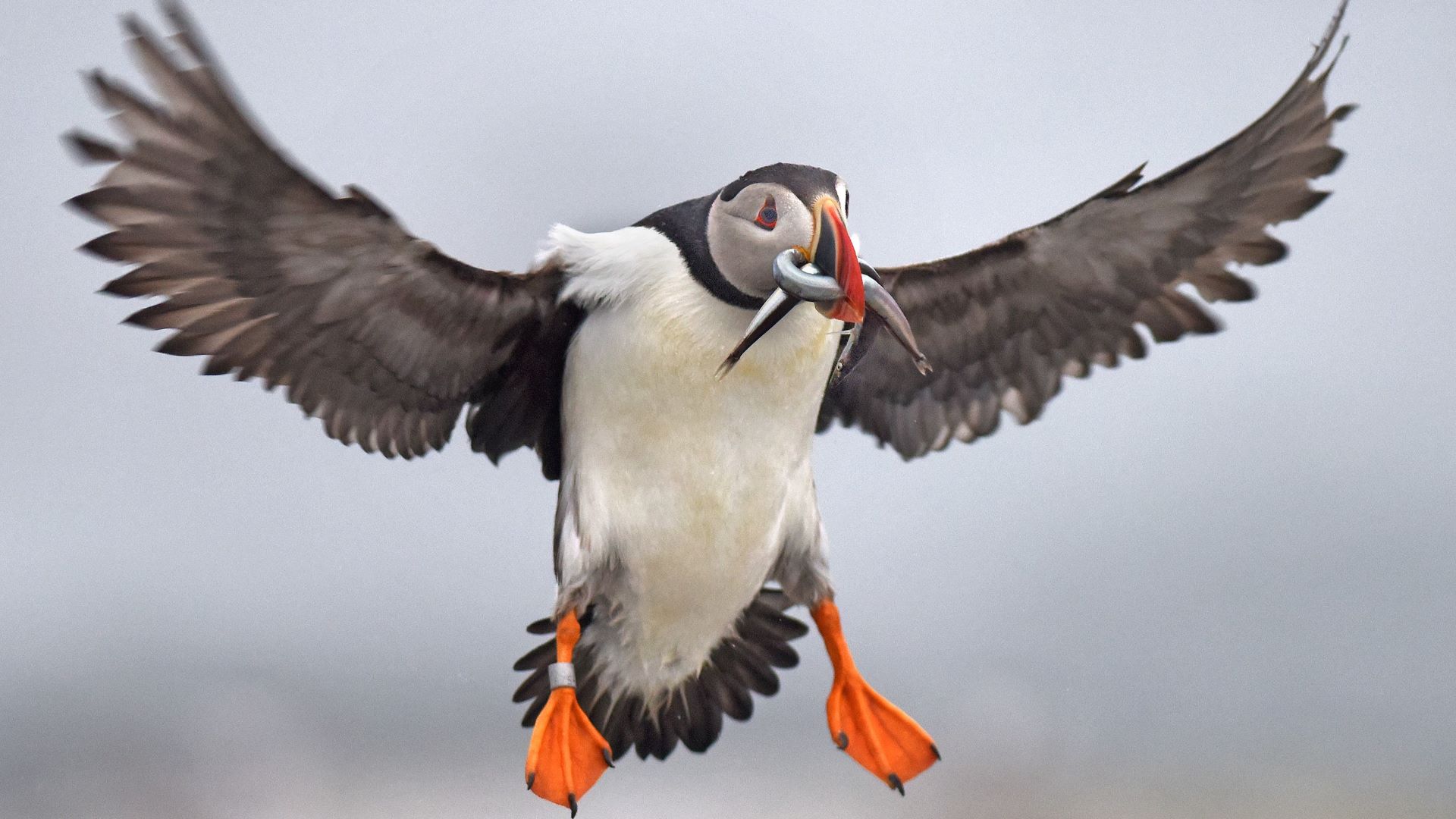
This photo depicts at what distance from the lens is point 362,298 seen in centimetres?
401

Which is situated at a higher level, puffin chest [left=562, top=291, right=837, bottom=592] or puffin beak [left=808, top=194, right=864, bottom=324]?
puffin beak [left=808, top=194, right=864, bottom=324]

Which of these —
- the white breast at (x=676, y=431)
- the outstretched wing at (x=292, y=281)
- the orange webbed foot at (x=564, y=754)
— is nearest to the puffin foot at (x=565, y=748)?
the orange webbed foot at (x=564, y=754)

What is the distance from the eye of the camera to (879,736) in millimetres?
4504

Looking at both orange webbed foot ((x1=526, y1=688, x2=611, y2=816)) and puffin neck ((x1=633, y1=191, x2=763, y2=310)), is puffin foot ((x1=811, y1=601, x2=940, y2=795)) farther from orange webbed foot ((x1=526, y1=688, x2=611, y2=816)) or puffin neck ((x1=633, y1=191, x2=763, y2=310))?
puffin neck ((x1=633, y1=191, x2=763, y2=310))

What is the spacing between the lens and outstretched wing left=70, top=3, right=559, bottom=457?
341 cm

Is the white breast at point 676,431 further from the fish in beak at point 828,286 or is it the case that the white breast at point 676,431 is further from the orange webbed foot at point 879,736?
the orange webbed foot at point 879,736

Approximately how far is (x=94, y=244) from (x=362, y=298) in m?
0.72

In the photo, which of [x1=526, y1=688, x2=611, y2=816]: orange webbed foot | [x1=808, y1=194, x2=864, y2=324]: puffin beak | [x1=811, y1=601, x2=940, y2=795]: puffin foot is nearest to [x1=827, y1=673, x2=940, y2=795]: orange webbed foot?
[x1=811, y1=601, x2=940, y2=795]: puffin foot

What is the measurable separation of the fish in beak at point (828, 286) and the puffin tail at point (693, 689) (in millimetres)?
1296

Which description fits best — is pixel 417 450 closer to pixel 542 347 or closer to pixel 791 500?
pixel 542 347

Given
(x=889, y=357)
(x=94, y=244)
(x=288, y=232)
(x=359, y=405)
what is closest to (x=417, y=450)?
(x=359, y=405)

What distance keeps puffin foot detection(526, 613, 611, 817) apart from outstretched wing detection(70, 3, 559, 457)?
72cm

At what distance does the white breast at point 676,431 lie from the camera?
4016 millimetres

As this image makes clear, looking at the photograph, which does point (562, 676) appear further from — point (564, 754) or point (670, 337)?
point (670, 337)
